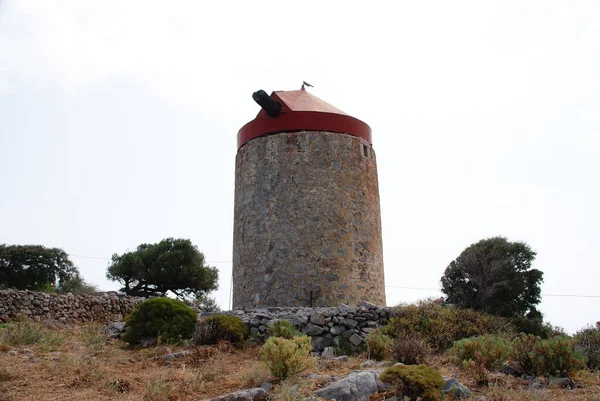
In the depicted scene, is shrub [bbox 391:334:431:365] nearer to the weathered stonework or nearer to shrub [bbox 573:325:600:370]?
shrub [bbox 573:325:600:370]

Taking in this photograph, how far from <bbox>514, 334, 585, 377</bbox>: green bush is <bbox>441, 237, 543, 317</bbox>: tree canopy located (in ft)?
36.0

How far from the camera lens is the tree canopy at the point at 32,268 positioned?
29.1 metres

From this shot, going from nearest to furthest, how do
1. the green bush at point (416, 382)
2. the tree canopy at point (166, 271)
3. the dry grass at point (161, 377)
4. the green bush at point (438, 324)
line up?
1. the green bush at point (416, 382)
2. the dry grass at point (161, 377)
3. the green bush at point (438, 324)
4. the tree canopy at point (166, 271)

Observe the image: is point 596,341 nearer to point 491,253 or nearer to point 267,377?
point 267,377

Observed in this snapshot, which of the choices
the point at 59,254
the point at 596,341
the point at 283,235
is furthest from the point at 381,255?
the point at 59,254

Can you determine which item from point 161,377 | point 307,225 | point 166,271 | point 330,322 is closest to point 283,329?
point 330,322

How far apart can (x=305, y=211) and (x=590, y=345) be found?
6.95m

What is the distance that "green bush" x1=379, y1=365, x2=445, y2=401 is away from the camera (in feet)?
19.6

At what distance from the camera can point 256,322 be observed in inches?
440

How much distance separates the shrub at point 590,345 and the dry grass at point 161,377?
121cm

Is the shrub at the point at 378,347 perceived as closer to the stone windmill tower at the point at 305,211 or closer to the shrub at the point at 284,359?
the shrub at the point at 284,359

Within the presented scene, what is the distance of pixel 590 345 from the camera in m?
9.34

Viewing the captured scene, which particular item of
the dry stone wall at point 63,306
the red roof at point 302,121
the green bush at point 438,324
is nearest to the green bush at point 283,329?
the green bush at point 438,324

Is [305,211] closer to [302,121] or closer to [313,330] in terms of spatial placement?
[302,121]
